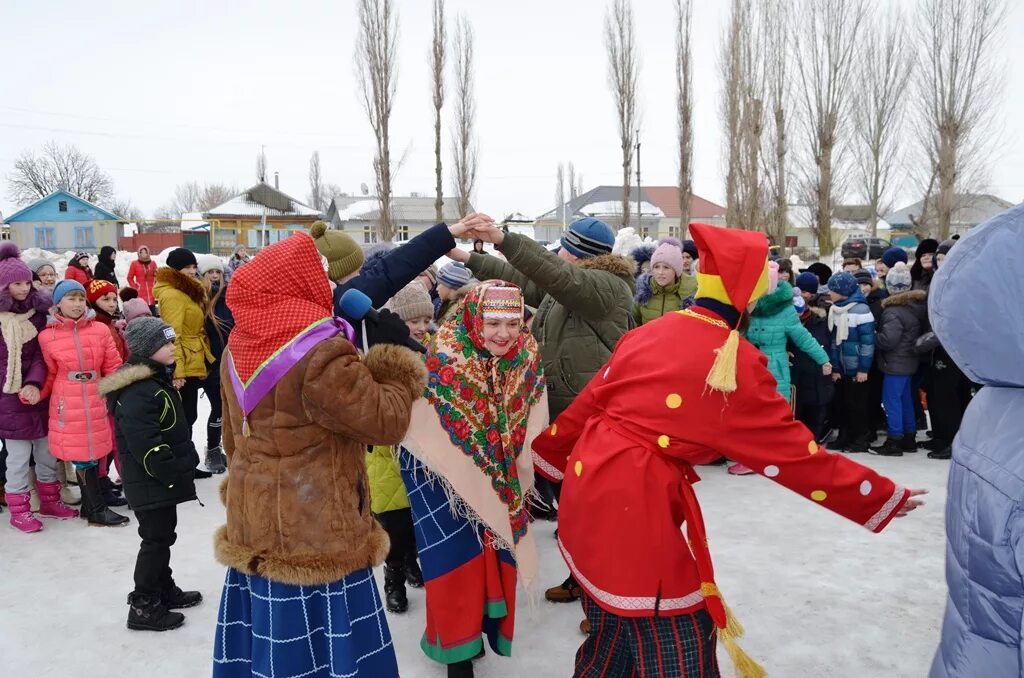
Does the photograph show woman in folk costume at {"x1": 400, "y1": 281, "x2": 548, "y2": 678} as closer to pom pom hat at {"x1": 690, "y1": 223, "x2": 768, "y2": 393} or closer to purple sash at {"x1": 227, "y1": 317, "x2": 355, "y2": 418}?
purple sash at {"x1": 227, "y1": 317, "x2": 355, "y2": 418}

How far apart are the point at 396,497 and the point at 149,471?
120 centimetres

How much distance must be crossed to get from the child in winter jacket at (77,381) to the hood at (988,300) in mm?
4997

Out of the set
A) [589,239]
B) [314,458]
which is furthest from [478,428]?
[589,239]

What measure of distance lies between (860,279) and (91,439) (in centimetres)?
675

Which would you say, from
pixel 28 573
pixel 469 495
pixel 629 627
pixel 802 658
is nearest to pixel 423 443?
pixel 469 495

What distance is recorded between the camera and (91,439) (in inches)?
190

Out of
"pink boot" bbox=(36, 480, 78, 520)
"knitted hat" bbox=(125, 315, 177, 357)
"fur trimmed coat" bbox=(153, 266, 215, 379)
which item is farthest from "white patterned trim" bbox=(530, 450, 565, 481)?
"fur trimmed coat" bbox=(153, 266, 215, 379)

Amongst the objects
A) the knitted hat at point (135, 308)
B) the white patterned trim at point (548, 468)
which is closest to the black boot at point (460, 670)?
the white patterned trim at point (548, 468)

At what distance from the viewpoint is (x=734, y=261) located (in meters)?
2.17

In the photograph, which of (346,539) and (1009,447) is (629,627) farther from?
(1009,447)

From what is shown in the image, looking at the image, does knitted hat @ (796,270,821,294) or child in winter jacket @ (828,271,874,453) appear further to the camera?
knitted hat @ (796,270,821,294)

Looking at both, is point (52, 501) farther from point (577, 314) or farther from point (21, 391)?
point (577, 314)

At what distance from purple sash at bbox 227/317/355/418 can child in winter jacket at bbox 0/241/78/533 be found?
3587 millimetres

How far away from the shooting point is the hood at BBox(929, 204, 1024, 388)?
1558 mm
